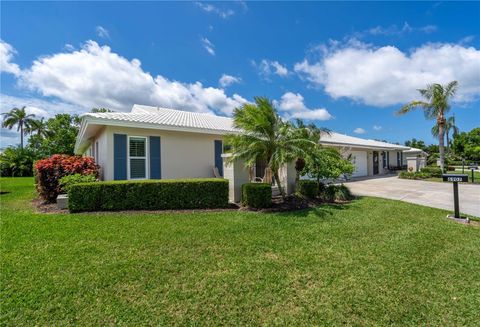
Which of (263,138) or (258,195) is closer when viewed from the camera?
(258,195)

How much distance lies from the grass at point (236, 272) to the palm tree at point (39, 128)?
47.8 m

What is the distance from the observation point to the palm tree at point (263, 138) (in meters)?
7.64

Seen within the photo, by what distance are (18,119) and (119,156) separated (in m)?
47.6

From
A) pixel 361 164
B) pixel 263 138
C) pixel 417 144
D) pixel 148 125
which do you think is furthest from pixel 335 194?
pixel 417 144

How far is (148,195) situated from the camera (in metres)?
7.16

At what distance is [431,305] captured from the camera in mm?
2840

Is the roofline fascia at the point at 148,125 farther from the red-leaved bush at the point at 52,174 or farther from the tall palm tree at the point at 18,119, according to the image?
the tall palm tree at the point at 18,119

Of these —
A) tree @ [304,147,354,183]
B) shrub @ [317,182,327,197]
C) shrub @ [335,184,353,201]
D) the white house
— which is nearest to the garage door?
tree @ [304,147,354,183]

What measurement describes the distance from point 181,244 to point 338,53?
43.8ft

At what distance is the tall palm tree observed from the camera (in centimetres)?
3962

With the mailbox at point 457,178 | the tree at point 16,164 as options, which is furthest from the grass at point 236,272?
the tree at point 16,164

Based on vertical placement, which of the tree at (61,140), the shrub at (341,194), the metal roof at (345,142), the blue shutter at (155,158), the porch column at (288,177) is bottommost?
the shrub at (341,194)

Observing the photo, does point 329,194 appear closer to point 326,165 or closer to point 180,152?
point 326,165

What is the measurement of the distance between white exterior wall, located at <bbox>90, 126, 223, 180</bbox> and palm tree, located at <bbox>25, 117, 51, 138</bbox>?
143 feet
